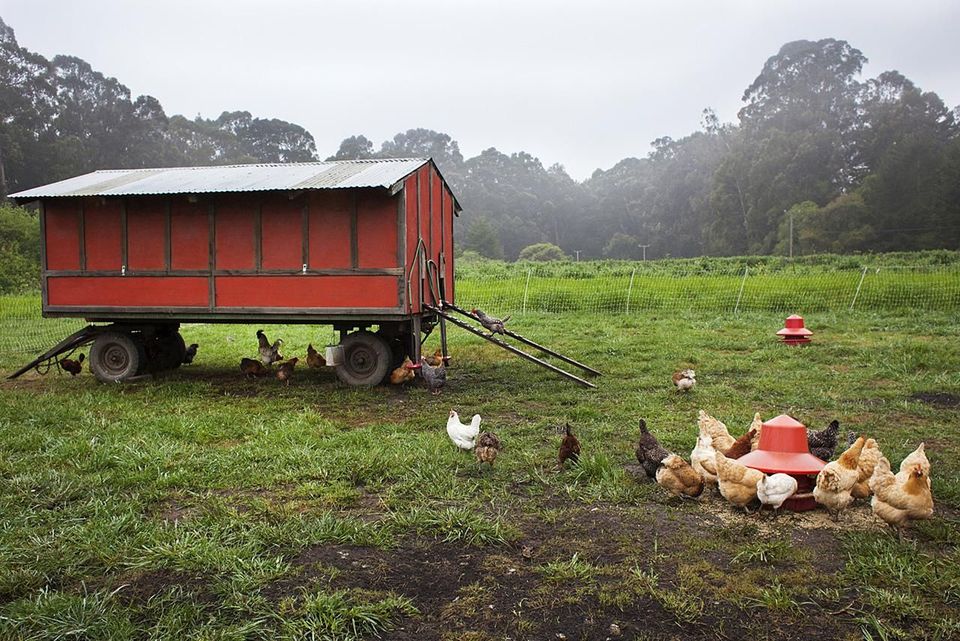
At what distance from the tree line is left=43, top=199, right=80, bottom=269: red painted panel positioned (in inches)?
1438

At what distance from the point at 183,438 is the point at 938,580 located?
629 centimetres

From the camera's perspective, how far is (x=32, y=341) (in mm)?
15617

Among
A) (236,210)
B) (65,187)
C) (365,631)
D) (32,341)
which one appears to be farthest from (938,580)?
(32,341)

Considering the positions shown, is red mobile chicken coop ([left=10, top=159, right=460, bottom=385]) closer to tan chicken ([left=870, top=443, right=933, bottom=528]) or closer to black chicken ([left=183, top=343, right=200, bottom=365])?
black chicken ([left=183, top=343, right=200, bottom=365])

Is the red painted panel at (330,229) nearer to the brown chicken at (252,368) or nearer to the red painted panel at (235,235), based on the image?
the red painted panel at (235,235)

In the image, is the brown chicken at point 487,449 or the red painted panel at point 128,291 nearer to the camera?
the brown chicken at point 487,449

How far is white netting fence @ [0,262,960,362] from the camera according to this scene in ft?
56.7

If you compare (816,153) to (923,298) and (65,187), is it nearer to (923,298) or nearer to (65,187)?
(923,298)

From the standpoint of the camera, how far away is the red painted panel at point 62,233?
10891 mm

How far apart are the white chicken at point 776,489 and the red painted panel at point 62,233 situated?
10.4 metres

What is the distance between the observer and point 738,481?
4.62m

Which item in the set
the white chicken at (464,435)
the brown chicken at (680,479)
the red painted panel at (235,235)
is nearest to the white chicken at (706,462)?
the brown chicken at (680,479)

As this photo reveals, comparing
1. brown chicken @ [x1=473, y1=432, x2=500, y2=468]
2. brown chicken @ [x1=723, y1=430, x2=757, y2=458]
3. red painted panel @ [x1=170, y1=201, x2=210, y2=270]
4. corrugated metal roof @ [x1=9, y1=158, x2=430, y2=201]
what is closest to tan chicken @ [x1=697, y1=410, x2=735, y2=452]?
brown chicken @ [x1=723, y1=430, x2=757, y2=458]

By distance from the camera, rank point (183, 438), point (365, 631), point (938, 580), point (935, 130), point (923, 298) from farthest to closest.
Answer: point (935, 130) < point (923, 298) < point (183, 438) < point (938, 580) < point (365, 631)
